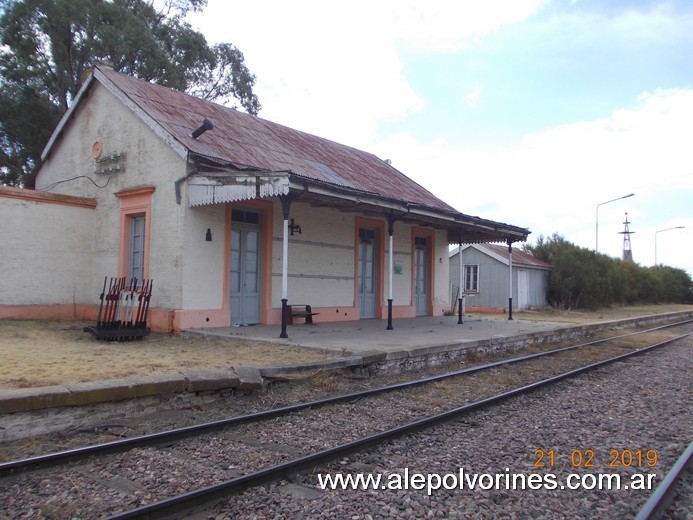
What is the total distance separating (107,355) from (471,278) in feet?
73.8

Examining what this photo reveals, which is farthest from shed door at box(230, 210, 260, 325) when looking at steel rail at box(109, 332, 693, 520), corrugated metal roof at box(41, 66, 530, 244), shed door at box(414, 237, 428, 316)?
steel rail at box(109, 332, 693, 520)

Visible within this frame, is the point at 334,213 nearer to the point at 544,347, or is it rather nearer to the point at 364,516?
the point at 544,347

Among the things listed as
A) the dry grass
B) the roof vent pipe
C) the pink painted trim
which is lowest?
the dry grass

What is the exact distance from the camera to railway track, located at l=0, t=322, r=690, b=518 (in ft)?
11.9

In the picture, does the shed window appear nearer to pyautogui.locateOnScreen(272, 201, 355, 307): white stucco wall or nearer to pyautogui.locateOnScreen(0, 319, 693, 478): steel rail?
pyautogui.locateOnScreen(272, 201, 355, 307): white stucco wall

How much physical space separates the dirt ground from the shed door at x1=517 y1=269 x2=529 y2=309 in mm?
20483

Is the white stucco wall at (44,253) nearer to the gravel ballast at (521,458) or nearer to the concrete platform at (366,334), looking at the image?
the concrete platform at (366,334)

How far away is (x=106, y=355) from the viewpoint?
801 centimetres

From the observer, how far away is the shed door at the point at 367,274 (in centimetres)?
1507

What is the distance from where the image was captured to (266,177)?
9.32 m

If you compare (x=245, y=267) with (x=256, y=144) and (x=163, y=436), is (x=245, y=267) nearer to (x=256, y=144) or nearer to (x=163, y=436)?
(x=256, y=144)

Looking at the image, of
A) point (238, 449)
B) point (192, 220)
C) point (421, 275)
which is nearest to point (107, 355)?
point (192, 220)

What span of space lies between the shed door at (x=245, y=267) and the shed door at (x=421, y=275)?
6.41 meters

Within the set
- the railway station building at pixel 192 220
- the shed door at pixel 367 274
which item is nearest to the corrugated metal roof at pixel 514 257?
the railway station building at pixel 192 220
